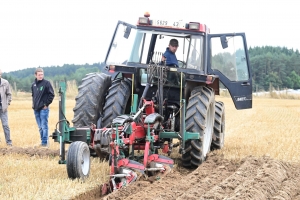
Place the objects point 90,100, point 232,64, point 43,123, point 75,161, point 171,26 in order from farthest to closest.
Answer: point 43,123 → point 232,64 → point 171,26 → point 90,100 → point 75,161

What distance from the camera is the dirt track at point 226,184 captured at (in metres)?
6.27

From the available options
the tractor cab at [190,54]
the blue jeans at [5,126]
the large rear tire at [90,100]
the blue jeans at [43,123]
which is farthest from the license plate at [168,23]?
the blue jeans at [5,126]

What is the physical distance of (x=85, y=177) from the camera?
23.8ft

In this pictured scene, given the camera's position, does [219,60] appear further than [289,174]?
Yes

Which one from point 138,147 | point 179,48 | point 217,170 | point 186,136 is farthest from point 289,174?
point 179,48

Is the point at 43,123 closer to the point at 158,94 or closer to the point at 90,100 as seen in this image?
the point at 90,100

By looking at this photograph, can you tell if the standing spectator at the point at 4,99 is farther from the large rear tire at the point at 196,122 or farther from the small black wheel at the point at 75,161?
the small black wheel at the point at 75,161

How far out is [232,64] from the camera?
10102 mm

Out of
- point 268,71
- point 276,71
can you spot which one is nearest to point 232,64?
point 268,71

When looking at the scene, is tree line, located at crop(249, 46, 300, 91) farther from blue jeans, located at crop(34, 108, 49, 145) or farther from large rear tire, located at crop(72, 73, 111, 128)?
large rear tire, located at crop(72, 73, 111, 128)

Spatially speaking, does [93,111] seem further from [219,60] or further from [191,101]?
[219,60]

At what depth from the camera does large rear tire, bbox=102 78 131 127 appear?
8727 millimetres

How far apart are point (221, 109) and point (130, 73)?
240cm

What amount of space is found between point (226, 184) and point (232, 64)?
374 cm
